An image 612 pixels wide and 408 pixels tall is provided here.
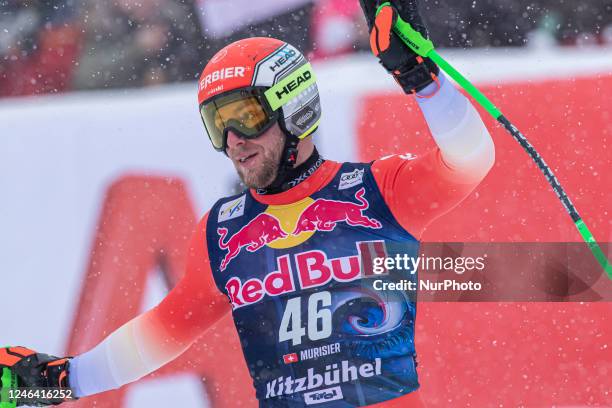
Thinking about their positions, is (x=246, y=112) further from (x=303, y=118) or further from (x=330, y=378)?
(x=330, y=378)

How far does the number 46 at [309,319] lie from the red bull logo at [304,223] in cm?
26

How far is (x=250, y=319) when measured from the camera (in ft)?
11.6

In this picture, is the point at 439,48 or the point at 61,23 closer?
the point at 439,48

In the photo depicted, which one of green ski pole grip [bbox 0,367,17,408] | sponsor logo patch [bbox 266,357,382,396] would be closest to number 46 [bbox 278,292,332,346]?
sponsor logo patch [bbox 266,357,382,396]

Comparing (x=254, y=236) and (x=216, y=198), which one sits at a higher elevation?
(x=216, y=198)

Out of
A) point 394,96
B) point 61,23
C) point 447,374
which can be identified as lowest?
point 447,374

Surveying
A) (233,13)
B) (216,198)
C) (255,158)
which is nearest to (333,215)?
(255,158)

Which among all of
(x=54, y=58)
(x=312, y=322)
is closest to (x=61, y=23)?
(x=54, y=58)

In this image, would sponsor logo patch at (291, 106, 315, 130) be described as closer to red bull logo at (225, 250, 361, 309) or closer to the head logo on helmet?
the head logo on helmet

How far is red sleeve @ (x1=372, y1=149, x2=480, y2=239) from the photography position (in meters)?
3.34

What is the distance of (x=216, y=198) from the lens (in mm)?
5375

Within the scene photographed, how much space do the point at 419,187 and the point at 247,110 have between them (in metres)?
0.73

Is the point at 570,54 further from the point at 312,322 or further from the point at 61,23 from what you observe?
the point at 61,23

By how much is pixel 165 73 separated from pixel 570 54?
2.32 meters
